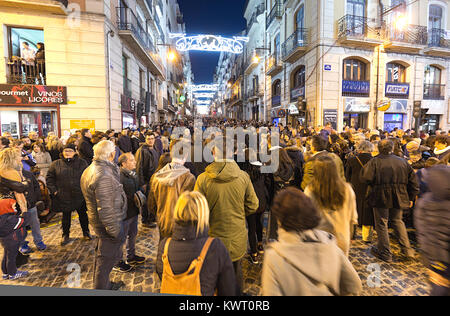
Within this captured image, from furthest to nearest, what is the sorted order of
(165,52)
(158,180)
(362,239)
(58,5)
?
(165,52)
(58,5)
(362,239)
(158,180)

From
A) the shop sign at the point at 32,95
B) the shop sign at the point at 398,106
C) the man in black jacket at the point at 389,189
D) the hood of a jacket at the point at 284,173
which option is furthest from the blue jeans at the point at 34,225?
the shop sign at the point at 398,106

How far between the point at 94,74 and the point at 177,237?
12509 millimetres

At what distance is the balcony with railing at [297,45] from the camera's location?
16.5 metres

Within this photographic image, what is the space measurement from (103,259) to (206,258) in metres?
1.94

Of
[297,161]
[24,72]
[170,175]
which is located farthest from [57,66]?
[297,161]

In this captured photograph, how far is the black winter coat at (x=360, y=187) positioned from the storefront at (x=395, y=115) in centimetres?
1554

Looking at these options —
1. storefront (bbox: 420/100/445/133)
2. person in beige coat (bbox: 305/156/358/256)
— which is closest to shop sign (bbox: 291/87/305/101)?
storefront (bbox: 420/100/445/133)

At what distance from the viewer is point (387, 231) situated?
384 centimetres

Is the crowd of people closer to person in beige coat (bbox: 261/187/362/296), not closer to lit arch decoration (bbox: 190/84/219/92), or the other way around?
person in beige coat (bbox: 261/187/362/296)

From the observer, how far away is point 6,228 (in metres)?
3.19

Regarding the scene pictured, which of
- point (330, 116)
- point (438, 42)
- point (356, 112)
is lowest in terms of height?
point (330, 116)

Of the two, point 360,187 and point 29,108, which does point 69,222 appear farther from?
point 29,108

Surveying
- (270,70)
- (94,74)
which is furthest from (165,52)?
(94,74)

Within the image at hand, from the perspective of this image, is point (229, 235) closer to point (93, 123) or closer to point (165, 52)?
point (93, 123)
